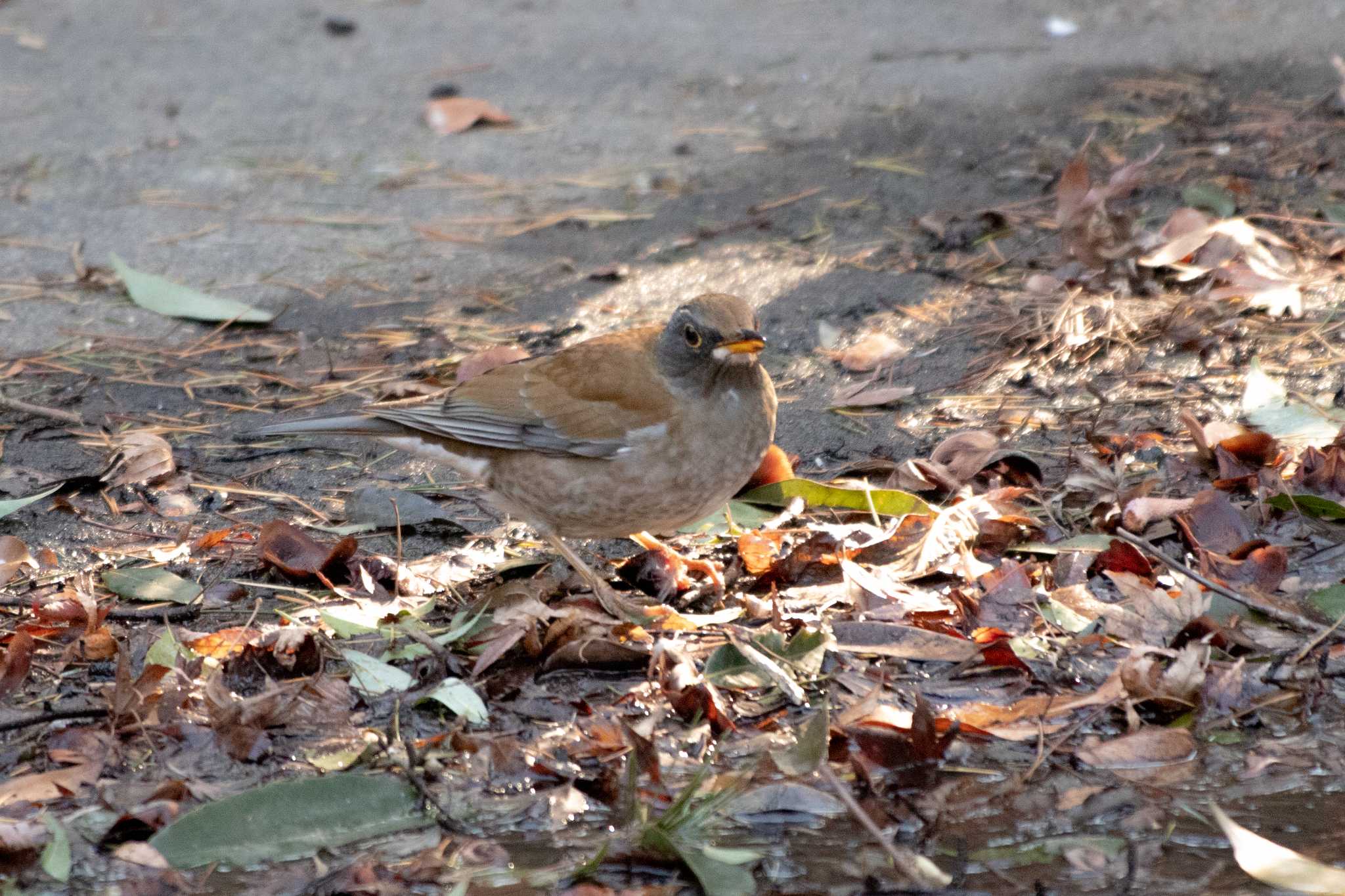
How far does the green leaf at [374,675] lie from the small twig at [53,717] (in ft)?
2.38

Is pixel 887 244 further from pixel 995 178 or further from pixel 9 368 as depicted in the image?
pixel 9 368

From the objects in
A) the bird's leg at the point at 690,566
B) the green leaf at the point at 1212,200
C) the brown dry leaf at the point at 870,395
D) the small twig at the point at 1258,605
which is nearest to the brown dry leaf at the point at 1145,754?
the small twig at the point at 1258,605

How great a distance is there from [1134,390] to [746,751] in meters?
3.00

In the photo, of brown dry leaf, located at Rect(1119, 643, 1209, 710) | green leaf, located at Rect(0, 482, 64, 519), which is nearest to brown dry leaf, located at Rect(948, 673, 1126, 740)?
brown dry leaf, located at Rect(1119, 643, 1209, 710)

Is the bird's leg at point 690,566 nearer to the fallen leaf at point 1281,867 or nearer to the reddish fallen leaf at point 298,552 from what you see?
the reddish fallen leaf at point 298,552

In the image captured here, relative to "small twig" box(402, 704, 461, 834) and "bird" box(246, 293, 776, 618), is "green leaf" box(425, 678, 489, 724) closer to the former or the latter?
"small twig" box(402, 704, 461, 834)

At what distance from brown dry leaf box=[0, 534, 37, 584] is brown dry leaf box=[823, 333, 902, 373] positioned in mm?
3543

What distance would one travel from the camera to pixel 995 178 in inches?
331

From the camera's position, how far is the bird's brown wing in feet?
17.2

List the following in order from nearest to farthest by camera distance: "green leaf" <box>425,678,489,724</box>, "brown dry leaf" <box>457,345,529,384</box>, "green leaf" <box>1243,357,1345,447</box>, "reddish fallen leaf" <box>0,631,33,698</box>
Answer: "green leaf" <box>425,678,489,724</box> → "reddish fallen leaf" <box>0,631,33,698</box> → "green leaf" <box>1243,357,1345,447</box> → "brown dry leaf" <box>457,345,529,384</box>

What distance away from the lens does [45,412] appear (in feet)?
21.0

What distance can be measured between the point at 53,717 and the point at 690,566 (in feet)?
7.18

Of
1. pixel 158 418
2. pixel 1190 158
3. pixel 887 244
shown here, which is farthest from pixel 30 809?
pixel 1190 158

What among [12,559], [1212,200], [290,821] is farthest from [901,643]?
[1212,200]
